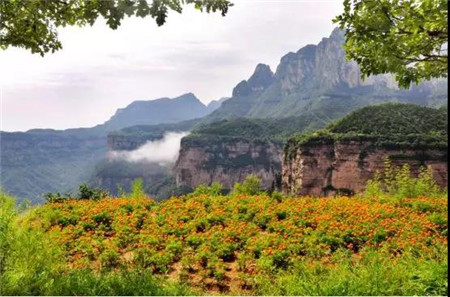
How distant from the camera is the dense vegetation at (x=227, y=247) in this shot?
6.70 meters

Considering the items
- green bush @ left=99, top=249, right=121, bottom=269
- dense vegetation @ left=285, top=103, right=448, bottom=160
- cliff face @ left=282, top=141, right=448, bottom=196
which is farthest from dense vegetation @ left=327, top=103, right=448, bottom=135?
green bush @ left=99, top=249, right=121, bottom=269

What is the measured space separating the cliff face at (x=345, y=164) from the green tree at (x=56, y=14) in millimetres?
71068

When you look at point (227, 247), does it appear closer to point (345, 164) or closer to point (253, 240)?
point (253, 240)

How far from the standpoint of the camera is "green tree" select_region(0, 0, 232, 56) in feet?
16.0

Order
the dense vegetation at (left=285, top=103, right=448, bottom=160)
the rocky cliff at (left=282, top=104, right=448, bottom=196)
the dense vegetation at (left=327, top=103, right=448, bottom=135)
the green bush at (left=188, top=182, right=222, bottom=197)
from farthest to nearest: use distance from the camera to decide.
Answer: the dense vegetation at (left=327, top=103, right=448, bottom=135) → the dense vegetation at (left=285, top=103, right=448, bottom=160) → the rocky cliff at (left=282, top=104, right=448, bottom=196) → the green bush at (left=188, top=182, right=222, bottom=197)

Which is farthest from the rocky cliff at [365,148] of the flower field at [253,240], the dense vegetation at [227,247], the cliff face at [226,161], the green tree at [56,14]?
the green tree at [56,14]

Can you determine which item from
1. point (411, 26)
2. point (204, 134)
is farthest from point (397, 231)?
point (204, 134)

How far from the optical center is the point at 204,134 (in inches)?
7018

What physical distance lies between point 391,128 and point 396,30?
81882mm

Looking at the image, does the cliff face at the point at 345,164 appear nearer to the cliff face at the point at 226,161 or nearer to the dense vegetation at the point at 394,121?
the dense vegetation at the point at 394,121

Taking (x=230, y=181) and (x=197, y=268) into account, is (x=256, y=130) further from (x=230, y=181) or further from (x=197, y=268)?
(x=197, y=268)

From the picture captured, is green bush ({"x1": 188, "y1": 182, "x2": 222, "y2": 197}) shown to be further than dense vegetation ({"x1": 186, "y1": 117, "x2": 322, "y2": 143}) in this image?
No

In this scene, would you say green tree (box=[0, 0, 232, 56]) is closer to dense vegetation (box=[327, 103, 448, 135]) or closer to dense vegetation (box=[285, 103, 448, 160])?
dense vegetation (box=[285, 103, 448, 160])

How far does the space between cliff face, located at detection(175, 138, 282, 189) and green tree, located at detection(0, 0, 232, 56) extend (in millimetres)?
153059
